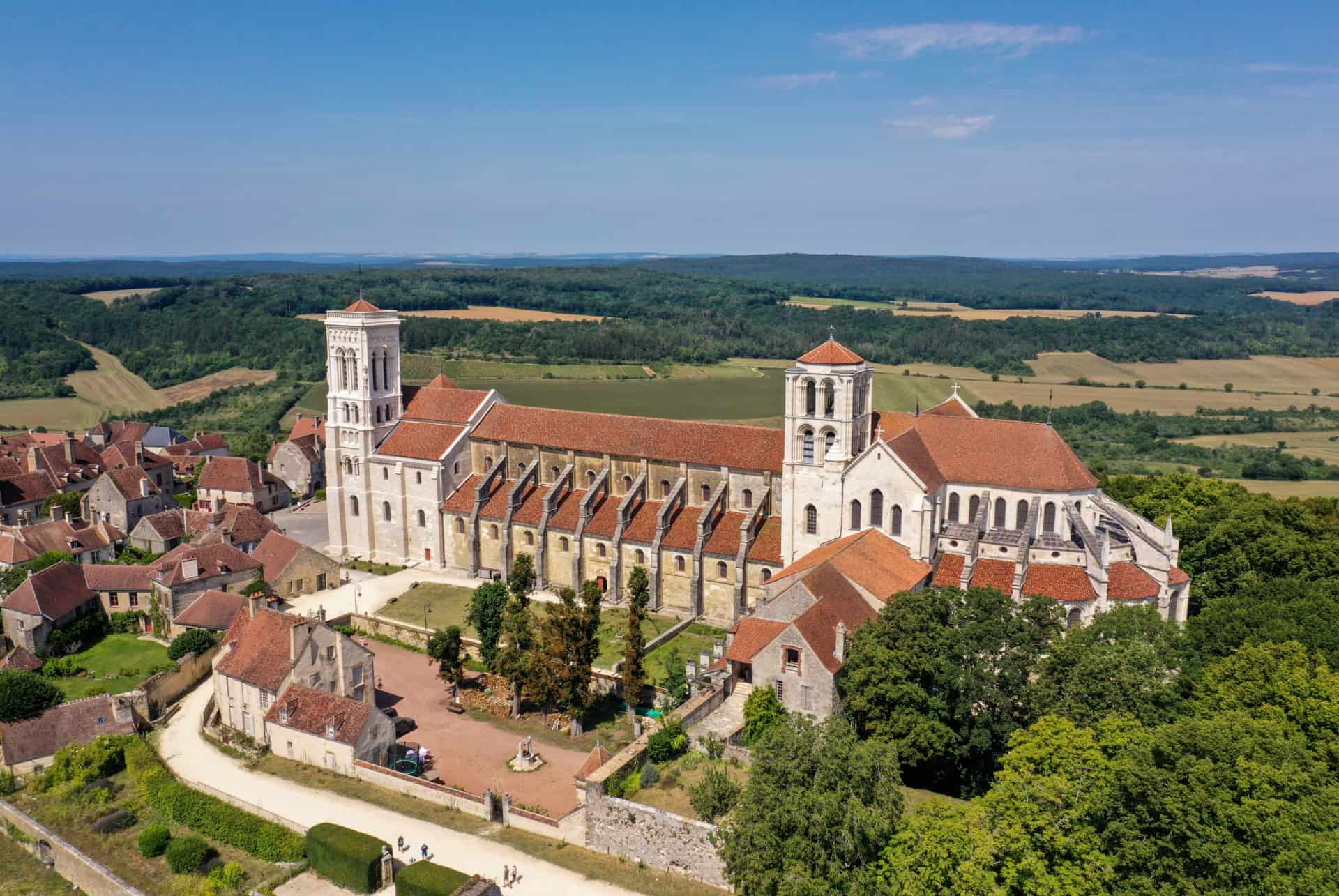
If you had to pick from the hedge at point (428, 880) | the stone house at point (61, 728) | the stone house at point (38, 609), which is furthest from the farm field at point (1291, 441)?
the stone house at point (38, 609)

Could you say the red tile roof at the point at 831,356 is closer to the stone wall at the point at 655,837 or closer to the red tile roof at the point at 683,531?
the red tile roof at the point at 683,531

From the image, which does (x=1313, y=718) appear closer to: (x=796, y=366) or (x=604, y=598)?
(x=796, y=366)

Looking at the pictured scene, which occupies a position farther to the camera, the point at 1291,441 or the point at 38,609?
the point at 1291,441

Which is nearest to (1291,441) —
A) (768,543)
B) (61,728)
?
(768,543)

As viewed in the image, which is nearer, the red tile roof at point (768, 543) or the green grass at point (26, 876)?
the green grass at point (26, 876)

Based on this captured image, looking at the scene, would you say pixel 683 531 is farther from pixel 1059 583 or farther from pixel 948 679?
pixel 948 679

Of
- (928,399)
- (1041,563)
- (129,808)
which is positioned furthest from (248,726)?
(928,399)

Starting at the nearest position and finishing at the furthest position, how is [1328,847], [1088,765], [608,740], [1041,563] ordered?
[1328,847] < [1088,765] < [608,740] < [1041,563]
